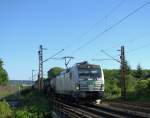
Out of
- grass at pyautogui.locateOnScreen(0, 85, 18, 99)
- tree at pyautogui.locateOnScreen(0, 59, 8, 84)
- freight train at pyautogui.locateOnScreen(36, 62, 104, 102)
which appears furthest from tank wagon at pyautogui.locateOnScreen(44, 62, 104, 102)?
tree at pyautogui.locateOnScreen(0, 59, 8, 84)

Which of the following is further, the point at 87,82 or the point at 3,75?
the point at 3,75

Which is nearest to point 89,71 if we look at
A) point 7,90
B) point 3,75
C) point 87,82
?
point 87,82

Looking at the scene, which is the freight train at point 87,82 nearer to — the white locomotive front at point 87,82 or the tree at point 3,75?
the white locomotive front at point 87,82

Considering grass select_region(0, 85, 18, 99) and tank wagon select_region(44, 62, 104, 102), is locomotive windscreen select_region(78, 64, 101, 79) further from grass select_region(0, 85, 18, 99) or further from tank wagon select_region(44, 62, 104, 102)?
grass select_region(0, 85, 18, 99)

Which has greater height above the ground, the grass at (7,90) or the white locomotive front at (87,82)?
the white locomotive front at (87,82)

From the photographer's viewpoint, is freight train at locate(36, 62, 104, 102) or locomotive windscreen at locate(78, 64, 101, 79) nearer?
freight train at locate(36, 62, 104, 102)

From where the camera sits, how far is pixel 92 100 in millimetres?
35094

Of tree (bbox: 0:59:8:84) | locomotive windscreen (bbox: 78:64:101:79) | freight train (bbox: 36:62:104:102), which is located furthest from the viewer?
tree (bbox: 0:59:8:84)

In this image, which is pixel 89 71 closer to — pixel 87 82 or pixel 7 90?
pixel 87 82

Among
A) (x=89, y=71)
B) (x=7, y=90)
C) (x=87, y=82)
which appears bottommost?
(x=7, y=90)

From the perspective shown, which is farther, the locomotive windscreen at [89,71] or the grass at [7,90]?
the grass at [7,90]

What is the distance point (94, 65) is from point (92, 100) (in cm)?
296

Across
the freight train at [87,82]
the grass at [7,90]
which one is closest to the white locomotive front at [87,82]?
the freight train at [87,82]

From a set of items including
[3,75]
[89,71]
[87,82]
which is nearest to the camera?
[87,82]
